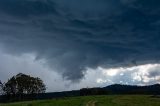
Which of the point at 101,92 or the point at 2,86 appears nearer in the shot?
the point at 2,86

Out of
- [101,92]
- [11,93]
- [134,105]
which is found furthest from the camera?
[101,92]

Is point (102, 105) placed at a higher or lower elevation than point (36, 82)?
lower

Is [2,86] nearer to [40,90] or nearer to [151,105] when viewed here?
[40,90]

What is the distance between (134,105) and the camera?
69375mm

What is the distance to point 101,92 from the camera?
536ft

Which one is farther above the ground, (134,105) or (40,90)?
(40,90)

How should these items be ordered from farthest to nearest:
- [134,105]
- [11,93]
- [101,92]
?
[101,92] < [11,93] < [134,105]

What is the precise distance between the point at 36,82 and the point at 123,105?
89.4m

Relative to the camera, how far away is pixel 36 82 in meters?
154

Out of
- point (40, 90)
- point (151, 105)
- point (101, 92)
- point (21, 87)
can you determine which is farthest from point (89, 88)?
point (151, 105)

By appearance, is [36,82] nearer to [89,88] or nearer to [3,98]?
[3,98]

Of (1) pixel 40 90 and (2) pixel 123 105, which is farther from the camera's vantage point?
(1) pixel 40 90

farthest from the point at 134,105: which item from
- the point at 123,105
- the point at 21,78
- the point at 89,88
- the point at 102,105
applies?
the point at 89,88

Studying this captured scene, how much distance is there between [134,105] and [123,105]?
2.34m
